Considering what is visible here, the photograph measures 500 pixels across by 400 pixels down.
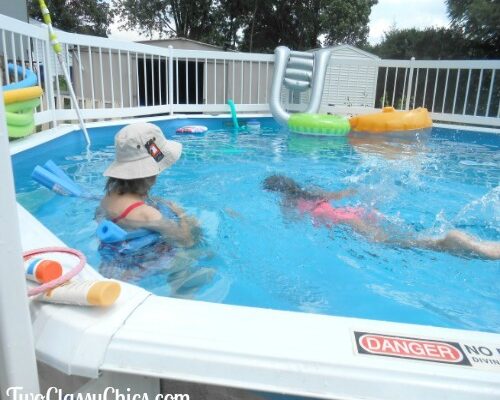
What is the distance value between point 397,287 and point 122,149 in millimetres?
1546

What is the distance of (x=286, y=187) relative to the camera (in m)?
3.66

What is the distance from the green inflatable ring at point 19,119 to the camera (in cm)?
348

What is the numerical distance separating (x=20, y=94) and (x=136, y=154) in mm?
1966

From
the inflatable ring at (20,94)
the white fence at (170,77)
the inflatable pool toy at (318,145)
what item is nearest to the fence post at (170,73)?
the white fence at (170,77)

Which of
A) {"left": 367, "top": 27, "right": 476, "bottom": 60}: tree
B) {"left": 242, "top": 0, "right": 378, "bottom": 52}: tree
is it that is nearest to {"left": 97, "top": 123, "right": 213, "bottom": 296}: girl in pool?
{"left": 367, "top": 27, "right": 476, "bottom": 60}: tree

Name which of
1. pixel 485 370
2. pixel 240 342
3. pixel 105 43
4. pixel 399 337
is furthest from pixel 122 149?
pixel 105 43

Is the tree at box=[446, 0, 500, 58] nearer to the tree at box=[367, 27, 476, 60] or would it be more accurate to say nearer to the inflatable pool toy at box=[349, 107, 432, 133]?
the tree at box=[367, 27, 476, 60]

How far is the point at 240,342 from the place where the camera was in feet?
3.25

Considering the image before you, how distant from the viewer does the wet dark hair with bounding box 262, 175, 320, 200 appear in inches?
134

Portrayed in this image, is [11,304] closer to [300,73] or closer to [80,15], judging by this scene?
[300,73]

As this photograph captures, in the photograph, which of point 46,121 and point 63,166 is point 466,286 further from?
point 46,121

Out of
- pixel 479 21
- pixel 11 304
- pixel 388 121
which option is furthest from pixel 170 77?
pixel 479 21

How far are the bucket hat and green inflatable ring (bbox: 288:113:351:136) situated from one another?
4.89 meters

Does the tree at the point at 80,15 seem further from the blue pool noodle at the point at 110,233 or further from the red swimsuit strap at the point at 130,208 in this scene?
the blue pool noodle at the point at 110,233
